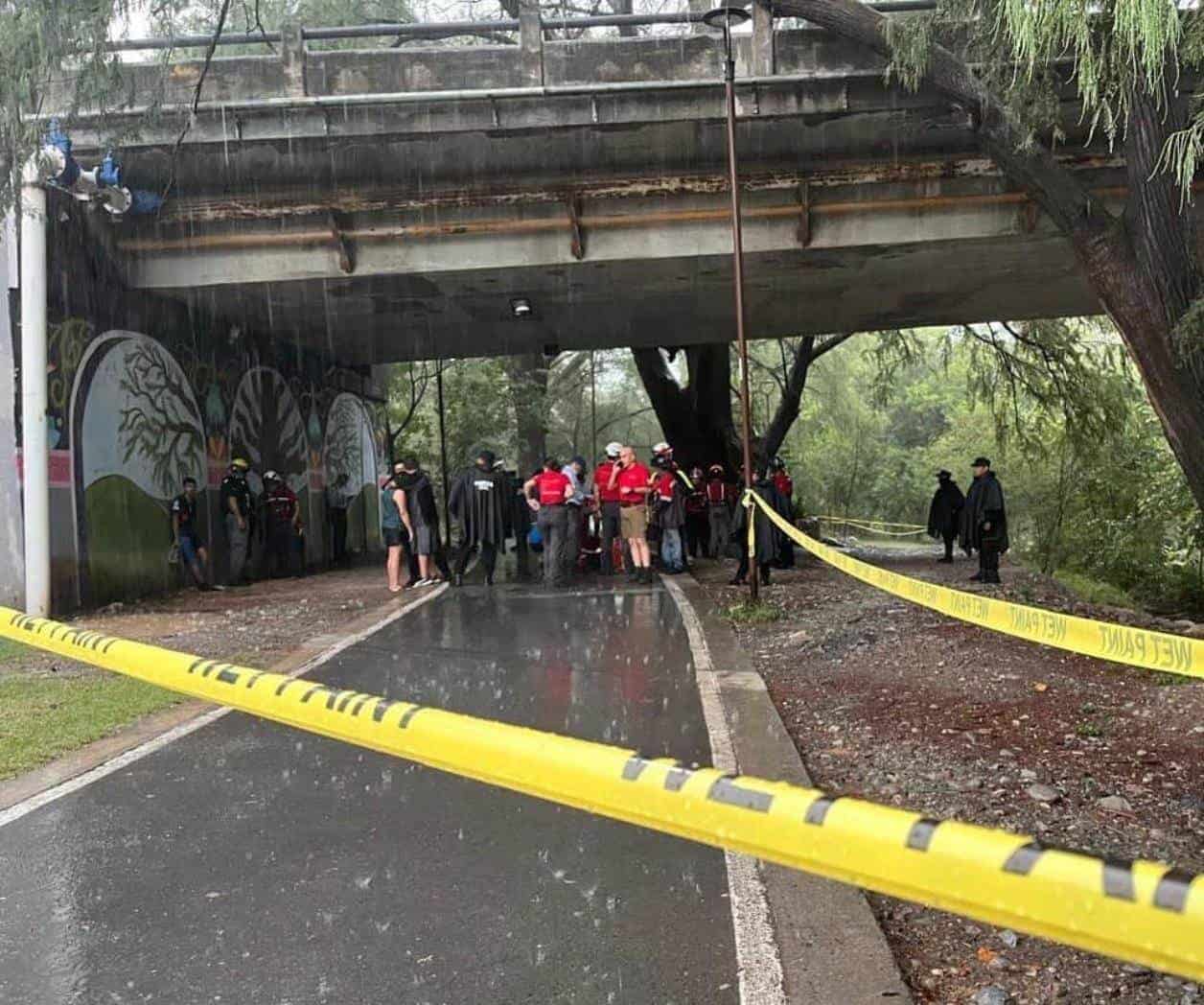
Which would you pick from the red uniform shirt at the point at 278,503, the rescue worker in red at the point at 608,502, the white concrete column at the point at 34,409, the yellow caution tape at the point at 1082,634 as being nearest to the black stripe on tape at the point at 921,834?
the yellow caution tape at the point at 1082,634

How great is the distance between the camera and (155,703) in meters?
6.81

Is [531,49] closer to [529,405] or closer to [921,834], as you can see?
[921,834]

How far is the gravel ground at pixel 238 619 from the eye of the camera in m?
8.72

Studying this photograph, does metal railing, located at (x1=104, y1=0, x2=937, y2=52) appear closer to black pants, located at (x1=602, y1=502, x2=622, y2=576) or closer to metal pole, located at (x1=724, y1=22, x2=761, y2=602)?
metal pole, located at (x1=724, y1=22, x2=761, y2=602)

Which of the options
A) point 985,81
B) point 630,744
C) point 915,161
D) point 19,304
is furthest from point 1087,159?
point 19,304

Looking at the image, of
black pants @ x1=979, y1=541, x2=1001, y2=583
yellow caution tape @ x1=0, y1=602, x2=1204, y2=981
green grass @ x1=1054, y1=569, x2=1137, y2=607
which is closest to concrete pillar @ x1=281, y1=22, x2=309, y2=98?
black pants @ x1=979, y1=541, x2=1001, y2=583

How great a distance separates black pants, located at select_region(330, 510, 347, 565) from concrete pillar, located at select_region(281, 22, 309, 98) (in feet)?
35.8

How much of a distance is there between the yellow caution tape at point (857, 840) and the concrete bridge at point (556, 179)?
866cm

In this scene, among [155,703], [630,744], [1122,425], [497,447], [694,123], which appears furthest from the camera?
[497,447]

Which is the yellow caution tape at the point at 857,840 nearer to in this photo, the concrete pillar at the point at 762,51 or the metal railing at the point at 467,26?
the metal railing at the point at 467,26

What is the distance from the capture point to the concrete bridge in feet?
36.9

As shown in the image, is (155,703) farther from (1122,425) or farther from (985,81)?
(1122,425)

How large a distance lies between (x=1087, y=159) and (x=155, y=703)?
11.7m

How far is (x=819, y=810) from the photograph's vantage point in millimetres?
1606
